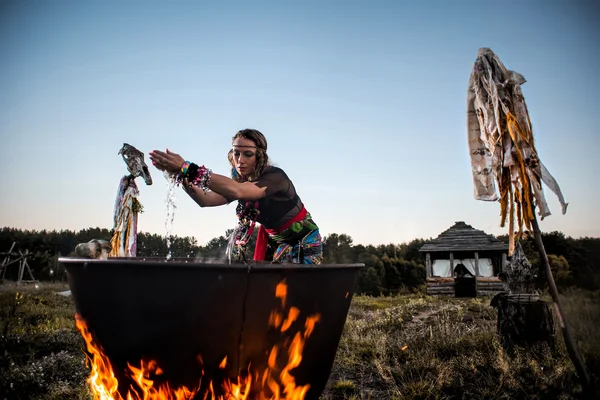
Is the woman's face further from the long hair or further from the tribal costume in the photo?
the tribal costume

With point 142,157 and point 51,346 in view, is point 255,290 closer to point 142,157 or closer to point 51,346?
point 142,157

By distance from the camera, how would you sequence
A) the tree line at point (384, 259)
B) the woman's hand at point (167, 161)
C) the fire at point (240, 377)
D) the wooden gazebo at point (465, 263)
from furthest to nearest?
the wooden gazebo at point (465, 263), the tree line at point (384, 259), the woman's hand at point (167, 161), the fire at point (240, 377)

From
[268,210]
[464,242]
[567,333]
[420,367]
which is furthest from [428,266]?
[268,210]

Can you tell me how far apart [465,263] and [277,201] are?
51.9 feet

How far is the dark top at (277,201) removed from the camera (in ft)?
7.76

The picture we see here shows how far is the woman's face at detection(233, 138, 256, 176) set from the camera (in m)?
2.69

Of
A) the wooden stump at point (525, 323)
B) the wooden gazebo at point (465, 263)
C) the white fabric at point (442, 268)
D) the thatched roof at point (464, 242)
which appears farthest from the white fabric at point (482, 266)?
the wooden stump at point (525, 323)

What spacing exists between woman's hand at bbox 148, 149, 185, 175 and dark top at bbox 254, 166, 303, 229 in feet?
1.66

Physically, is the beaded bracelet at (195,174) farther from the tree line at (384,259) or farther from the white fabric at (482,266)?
the white fabric at (482,266)

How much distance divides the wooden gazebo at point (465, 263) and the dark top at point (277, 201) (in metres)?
14.5

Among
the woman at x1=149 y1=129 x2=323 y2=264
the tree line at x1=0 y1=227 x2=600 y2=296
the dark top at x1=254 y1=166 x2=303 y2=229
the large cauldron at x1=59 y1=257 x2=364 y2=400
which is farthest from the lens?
the tree line at x1=0 y1=227 x2=600 y2=296

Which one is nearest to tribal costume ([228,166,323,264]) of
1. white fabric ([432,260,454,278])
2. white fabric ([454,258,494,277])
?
white fabric ([432,260,454,278])

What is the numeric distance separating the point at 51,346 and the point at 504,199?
478 centimetres

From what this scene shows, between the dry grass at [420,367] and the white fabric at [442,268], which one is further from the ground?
the white fabric at [442,268]
